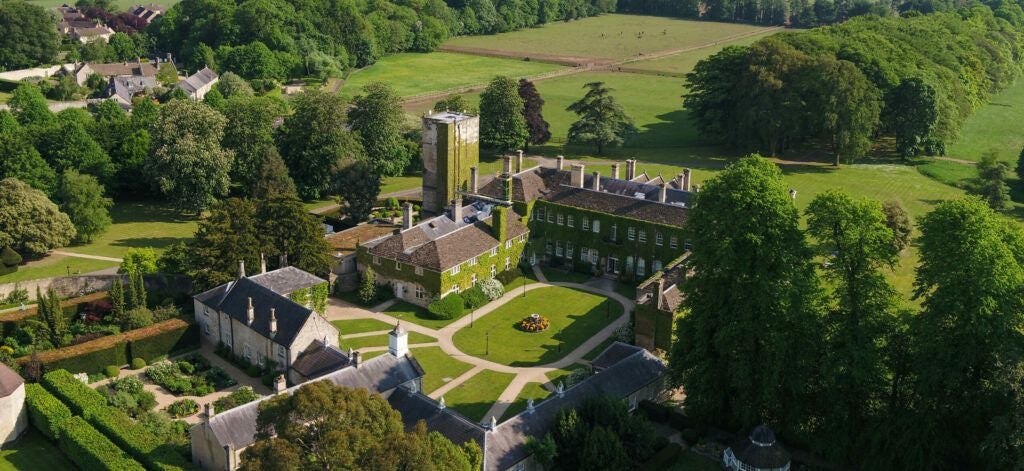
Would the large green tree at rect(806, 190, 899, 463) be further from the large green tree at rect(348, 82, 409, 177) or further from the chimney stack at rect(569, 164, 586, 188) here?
the large green tree at rect(348, 82, 409, 177)

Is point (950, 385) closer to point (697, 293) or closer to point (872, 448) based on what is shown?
point (872, 448)

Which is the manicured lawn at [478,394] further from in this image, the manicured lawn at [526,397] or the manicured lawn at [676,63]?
the manicured lawn at [676,63]

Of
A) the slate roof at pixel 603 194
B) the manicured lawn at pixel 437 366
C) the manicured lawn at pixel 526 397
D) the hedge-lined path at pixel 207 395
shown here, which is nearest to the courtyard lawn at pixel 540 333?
the manicured lawn at pixel 437 366

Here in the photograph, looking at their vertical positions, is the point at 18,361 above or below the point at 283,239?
below

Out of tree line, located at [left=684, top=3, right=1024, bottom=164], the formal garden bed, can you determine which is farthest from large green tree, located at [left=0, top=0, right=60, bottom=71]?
the formal garden bed

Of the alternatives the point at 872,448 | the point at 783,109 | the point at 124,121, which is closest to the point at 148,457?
the point at 872,448

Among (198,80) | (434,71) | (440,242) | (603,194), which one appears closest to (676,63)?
(434,71)
